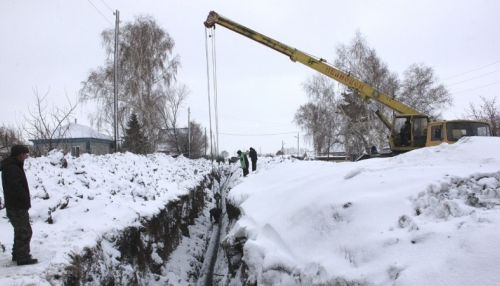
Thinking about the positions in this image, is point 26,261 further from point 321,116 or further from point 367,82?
point 321,116

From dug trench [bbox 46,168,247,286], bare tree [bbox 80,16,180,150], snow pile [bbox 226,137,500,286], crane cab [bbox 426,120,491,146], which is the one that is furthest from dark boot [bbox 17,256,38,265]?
bare tree [bbox 80,16,180,150]

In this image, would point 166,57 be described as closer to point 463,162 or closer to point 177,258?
point 177,258

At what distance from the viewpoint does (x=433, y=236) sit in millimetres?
3930

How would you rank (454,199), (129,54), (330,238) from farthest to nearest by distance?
1. (129,54)
2. (330,238)
3. (454,199)

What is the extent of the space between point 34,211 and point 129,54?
2218cm

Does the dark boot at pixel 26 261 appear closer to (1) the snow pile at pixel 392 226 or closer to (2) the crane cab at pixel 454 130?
(1) the snow pile at pixel 392 226

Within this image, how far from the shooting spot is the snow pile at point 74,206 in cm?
524

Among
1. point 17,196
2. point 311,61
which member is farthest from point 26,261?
point 311,61

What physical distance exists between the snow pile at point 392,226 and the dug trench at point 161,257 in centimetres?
110

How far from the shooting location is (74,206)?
23.5ft

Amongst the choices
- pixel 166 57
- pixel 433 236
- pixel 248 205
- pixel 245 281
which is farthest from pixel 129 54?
pixel 433 236

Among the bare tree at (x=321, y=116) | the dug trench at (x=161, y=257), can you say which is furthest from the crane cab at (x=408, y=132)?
the bare tree at (x=321, y=116)

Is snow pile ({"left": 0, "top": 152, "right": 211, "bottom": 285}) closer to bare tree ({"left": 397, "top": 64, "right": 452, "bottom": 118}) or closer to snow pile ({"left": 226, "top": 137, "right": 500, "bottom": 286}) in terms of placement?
snow pile ({"left": 226, "top": 137, "right": 500, "bottom": 286})

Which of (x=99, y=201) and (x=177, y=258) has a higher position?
(x=99, y=201)
